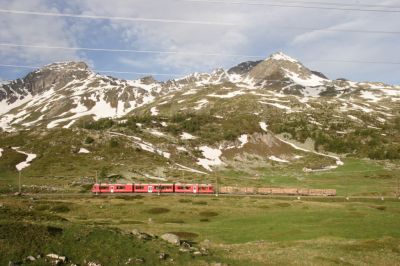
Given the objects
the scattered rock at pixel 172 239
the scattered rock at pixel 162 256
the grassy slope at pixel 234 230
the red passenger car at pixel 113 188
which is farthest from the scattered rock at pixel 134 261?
the red passenger car at pixel 113 188

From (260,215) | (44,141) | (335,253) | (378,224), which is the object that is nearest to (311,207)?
(260,215)

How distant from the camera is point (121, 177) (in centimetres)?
13200

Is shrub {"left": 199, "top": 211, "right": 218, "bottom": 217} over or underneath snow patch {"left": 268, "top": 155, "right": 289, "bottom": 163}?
underneath

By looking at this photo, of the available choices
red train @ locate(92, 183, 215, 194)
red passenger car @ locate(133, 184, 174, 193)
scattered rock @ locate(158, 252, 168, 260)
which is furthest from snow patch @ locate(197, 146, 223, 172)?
scattered rock @ locate(158, 252, 168, 260)

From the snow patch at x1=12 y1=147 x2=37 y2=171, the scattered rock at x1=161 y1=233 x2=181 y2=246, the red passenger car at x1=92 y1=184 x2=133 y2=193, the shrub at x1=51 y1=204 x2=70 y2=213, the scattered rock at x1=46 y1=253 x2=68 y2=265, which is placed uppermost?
the snow patch at x1=12 y1=147 x2=37 y2=171

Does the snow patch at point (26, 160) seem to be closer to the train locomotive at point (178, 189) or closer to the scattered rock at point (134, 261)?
the train locomotive at point (178, 189)

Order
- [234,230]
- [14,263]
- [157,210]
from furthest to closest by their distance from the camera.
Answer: [157,210], [234,230], [14,263]

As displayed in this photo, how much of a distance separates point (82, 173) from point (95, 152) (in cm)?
2852

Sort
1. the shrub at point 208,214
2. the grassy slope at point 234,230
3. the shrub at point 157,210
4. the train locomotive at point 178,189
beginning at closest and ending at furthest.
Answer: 1. the grassy slope at point 234,230
2. the shrub at point 208,214
3. the shrub at point 157,210
4. the train locomotive at point 178,189

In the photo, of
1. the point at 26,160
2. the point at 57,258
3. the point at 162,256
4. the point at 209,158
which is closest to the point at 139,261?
the point at 162,256

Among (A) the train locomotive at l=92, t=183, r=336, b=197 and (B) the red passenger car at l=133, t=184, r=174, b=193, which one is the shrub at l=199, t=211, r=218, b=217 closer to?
(A) the train locomotive at l=92, t=183, r=336, b=197

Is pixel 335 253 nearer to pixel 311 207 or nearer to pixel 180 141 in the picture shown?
pixel 311 207

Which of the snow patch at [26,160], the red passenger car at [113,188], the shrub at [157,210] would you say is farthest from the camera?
the snow patch at [26,160]

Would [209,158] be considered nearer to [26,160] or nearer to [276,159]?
[276,159]
